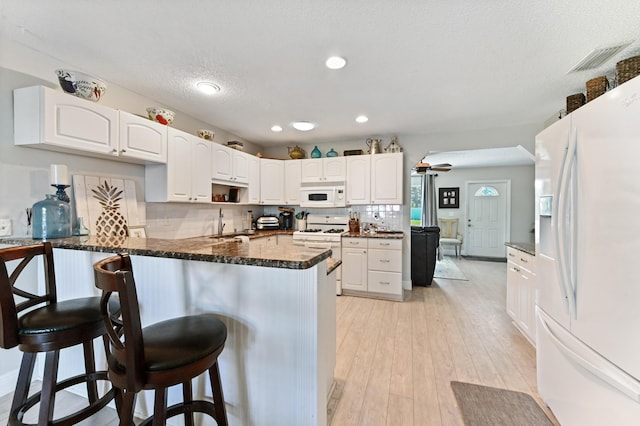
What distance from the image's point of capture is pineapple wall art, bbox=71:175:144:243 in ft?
7.38

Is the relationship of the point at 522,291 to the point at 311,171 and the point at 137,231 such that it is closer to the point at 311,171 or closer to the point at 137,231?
the point at 311,171

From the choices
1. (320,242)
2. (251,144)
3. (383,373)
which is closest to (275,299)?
(383,373)

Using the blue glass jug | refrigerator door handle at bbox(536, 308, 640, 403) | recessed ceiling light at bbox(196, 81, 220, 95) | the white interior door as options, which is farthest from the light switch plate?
the white interior door

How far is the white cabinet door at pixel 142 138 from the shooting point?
231 cm

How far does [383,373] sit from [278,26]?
2.63 meters

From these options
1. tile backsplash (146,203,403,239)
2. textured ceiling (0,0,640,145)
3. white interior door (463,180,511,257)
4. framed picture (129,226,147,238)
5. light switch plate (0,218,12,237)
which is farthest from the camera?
white interior door (463,180,511,257)

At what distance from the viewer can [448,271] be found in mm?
5605

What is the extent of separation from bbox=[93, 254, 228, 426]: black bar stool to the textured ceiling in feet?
5.14

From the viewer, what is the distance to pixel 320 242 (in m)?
4.09

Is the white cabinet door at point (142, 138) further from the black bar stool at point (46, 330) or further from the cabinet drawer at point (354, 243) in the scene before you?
the cabinet drawer at point (354, 243)

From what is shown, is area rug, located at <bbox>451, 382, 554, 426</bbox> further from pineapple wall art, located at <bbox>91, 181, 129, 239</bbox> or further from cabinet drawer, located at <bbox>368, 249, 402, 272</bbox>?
pineapple wall art, located at <bbox>91, 181, 129, 239</bbox>

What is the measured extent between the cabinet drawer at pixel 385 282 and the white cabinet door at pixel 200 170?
2515 millimetres

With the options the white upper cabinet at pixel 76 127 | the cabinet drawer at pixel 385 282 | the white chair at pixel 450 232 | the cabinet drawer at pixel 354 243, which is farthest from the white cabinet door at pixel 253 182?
the white chair at pixel 450 232

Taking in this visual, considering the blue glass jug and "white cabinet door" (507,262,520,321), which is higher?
the blue glass jug
